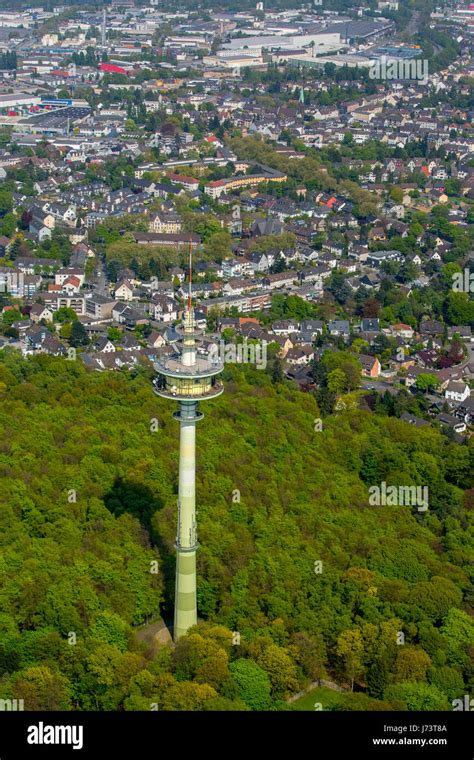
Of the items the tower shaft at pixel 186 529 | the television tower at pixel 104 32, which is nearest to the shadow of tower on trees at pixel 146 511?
the tower shaft at pixel 186 529

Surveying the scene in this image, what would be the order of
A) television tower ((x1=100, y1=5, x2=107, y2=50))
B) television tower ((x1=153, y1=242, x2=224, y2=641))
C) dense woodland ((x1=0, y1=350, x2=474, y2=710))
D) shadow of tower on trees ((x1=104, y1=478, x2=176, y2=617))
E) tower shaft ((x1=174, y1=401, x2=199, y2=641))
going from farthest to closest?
television tower ((x1=100, y1=5, x2=107, y2=50)) → shadow of tower on trees ((x1=104, y1=478, x2=176, y2=617)) → tower shaft ((x1=174, y1=401, x2=199, y2=641)) → television tower ((x1=153, y1=242, x2=224, y2=641)) → dense woodland ((x1=0, y1=350, x2=474, y2=710))

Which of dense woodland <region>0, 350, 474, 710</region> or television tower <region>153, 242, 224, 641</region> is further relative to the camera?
television tower <region>153, 242, 224, 641</region>

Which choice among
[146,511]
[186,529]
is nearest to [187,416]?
[186,529]

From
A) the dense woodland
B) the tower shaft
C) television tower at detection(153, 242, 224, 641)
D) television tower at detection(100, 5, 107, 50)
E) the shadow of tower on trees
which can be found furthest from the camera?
television tower at detection(100, 5, 107, 50)

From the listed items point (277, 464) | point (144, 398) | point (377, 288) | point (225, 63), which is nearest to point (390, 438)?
point (277, 464)

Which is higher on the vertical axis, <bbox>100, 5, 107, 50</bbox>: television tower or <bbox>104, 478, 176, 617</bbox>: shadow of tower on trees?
<bbox>100, 5, 107, 50</bbox>: television tower

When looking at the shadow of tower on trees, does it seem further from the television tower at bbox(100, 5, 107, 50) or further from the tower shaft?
the television tower at bbox(100, 5, 107, 50)

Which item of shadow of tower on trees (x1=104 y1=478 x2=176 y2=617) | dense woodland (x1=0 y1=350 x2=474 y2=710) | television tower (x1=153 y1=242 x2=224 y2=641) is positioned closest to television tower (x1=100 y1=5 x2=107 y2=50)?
dense woodland (x1=0 y1=350 x2=474 y2=710)

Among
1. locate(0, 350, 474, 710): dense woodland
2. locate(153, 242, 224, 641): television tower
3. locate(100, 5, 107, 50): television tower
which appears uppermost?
locate(100, 5, 107, 50): television tower
